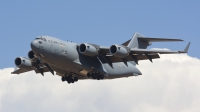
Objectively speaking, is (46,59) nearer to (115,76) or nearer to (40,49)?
(40,49)

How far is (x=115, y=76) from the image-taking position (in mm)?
43094

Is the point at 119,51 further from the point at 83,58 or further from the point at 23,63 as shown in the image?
the point at 23,63

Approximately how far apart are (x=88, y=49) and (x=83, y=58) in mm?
1001

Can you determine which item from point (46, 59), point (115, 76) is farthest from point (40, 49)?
point (115, 76)

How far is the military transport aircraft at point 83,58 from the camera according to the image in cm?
3925

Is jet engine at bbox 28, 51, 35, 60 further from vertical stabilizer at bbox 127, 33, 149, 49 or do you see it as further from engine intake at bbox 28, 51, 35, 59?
vertical stabilizer at bbox 127, 33, 149, 49

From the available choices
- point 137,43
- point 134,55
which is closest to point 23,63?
point 134,55

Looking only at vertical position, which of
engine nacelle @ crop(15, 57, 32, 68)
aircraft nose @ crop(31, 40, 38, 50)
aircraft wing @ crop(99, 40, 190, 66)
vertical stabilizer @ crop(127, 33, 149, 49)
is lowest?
engine nacelle @ crop(15, 57, 32, 68)

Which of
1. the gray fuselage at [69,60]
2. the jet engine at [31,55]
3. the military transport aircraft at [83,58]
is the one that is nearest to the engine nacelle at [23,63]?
the military transport aircraft at [83,58]

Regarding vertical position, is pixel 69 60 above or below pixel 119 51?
below

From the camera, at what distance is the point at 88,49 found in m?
40.3

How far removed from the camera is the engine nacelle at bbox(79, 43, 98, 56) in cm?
4030

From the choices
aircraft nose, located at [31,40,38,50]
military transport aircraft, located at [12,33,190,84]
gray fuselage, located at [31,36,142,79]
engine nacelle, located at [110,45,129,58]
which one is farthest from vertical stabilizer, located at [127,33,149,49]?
aircraft nose, located at [31,40,38,50]

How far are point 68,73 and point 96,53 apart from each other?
3.27 meters
